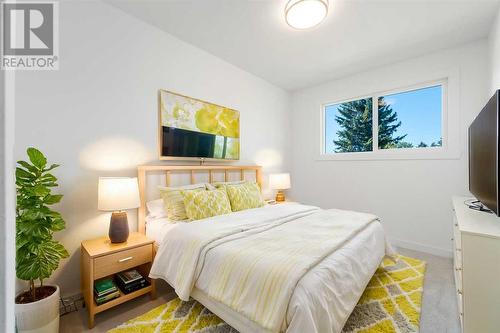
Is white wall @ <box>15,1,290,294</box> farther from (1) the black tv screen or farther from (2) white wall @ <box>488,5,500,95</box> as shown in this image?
(2) white wall @ <box>488,5,500,95</box>

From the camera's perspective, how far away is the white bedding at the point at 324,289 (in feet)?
3.70

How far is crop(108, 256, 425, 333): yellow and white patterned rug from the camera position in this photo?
1612 mm

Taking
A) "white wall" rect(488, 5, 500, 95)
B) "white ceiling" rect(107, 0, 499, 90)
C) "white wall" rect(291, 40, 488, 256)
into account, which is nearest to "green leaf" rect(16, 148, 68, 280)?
"white ceiling" rect(107, 0, 499, 90)

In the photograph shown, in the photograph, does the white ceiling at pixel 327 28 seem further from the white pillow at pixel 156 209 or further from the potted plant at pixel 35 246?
the white pillow at pixel 156 209

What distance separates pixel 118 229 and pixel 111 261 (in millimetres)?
259

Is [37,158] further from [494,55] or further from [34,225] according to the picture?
[494,55]

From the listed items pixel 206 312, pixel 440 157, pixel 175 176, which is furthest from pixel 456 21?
pixel 206 312

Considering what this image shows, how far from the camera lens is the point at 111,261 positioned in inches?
69.1

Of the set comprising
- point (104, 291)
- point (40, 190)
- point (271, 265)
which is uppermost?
point (40, 190)

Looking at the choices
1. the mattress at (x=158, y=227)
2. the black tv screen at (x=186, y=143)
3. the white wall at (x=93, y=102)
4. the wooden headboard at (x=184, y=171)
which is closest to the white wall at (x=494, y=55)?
the wooden headboard at (x=184, y=171)

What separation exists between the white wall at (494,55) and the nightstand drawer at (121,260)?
11.1ft

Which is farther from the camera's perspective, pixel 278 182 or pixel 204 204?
pixel 278 182

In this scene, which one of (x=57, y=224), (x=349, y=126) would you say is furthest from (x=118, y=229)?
(x=349, y=126)

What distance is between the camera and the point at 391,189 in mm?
3271
